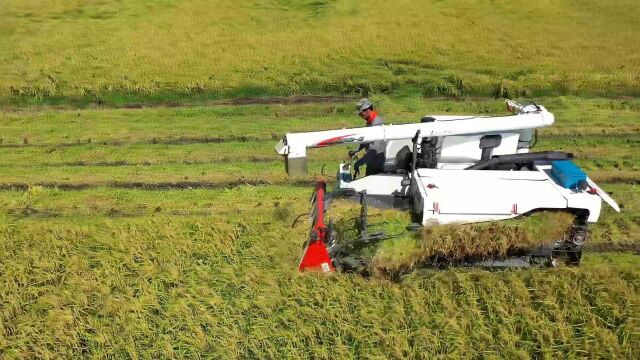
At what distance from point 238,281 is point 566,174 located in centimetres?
500

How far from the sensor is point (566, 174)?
7582 millimetres

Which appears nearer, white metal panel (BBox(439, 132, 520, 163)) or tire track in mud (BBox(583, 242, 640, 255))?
tire track in mud (BBox(583, 242, 640, 255))

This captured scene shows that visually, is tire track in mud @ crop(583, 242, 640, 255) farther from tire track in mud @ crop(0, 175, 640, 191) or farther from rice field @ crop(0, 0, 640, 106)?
rice field @ crop(0, 0, 640, 106)

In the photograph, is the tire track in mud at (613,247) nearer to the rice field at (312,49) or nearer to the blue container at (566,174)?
the blue container at (566,174)

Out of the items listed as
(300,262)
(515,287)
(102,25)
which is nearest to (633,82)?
(515,287)

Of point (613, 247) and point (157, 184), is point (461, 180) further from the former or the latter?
point (157, 184)

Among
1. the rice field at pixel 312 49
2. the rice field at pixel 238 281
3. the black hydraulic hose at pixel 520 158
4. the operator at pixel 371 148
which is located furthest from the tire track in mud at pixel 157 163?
the black hydraulic hose at pixel 520 158

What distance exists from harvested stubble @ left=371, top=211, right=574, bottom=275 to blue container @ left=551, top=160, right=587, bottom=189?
0.46m

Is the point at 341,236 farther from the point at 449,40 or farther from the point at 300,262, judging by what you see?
the point at 449,40

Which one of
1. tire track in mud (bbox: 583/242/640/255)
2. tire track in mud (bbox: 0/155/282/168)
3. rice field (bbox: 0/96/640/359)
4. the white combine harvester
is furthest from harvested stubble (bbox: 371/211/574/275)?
tire track in mud (bbox: 0/155/282/168)

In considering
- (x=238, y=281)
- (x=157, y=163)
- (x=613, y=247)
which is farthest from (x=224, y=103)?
(x=613, y=247)

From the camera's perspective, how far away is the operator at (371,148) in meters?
8.56

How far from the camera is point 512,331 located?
650 centimetres

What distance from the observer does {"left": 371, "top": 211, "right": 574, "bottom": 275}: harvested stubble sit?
23.9ft
